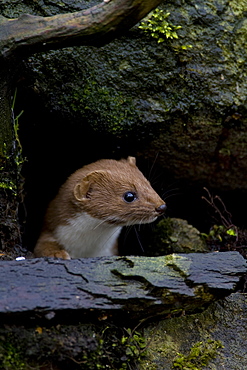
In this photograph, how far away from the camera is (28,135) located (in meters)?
4.39

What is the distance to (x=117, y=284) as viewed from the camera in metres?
2.69

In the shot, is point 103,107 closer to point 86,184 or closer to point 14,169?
point 86,184

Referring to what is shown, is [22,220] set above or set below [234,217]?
above

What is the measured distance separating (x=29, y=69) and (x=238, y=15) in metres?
1.75

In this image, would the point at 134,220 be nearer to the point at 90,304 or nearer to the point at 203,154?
the point at 203,154

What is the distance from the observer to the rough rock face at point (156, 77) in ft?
12.7

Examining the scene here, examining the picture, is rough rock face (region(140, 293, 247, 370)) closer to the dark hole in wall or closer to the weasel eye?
the weasel eye

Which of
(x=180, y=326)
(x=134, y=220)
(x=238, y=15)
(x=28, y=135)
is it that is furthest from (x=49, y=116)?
(x=180, y=326)

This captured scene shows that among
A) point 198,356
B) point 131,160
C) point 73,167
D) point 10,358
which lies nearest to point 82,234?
point 131,160

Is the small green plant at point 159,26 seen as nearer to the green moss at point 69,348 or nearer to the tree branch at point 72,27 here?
the tree branch at point 72,27

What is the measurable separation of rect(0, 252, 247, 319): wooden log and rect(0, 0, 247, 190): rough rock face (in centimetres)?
147

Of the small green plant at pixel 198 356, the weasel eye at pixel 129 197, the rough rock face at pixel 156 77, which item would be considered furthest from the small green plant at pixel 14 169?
the small green plant at pixel 198 356

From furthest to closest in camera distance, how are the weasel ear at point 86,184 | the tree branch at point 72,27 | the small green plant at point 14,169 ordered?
1. the weasel ear at point 86,184
2. the small green plant at point 14,169
3. the tree branch at point 72,27

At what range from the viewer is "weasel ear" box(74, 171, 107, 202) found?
13.0 ft
